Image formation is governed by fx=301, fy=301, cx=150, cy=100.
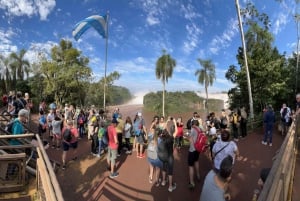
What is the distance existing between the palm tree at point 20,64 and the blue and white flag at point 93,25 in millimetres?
29085

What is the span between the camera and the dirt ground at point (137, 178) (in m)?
9.23

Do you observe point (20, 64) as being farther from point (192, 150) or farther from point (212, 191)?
point (212, 191)

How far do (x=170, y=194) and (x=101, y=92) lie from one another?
23.6 m

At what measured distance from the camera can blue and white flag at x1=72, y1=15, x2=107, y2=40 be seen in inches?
776

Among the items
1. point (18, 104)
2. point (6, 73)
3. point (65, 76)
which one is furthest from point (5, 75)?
point (18, 104)

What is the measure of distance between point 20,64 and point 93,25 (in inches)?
1249

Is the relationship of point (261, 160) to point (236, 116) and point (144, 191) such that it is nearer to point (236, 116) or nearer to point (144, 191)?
point (236, 116)

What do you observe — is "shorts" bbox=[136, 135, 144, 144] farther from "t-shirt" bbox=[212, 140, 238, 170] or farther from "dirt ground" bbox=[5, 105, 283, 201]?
"t-shirt" bbox=[212, 140, 238, 170]

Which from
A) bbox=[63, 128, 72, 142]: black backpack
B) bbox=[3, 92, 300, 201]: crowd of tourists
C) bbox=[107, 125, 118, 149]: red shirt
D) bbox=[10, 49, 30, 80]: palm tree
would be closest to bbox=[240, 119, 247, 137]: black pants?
bbox=[3, 92, 300, 201]: crowd of tourists

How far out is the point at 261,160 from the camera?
1128 centimetres

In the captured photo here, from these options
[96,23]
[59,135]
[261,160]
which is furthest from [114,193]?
[96,23]

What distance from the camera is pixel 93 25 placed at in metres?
20.9

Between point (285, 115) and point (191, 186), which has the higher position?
point (285, 115)

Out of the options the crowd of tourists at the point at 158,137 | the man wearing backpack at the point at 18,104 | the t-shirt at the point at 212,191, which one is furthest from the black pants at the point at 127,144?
the t-shirt at the point at 212,191
